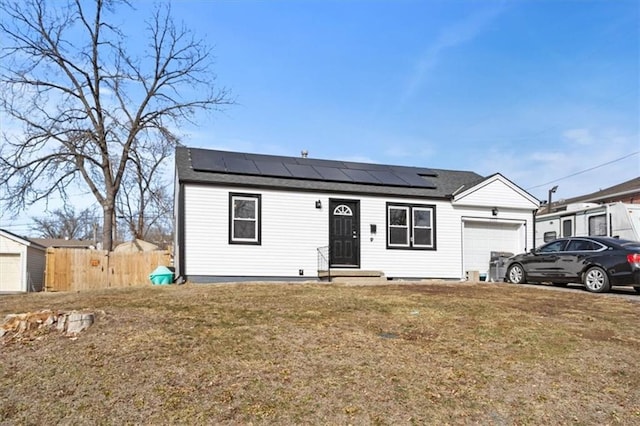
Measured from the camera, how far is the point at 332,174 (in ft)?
53.4

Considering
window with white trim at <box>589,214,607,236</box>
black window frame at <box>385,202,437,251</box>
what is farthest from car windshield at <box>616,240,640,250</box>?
black window frame at <box>385,202,437,251</box>

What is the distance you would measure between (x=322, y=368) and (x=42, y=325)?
361 cm

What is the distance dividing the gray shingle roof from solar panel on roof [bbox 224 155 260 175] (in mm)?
131

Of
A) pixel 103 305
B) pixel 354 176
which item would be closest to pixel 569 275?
pixel 354 176

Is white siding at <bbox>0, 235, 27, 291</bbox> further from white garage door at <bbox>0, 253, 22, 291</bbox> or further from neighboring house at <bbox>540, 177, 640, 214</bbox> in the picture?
neighboring house at <bbox>540, 177, 640, 214</bbox>

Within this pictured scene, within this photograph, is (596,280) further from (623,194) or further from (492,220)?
(623,194)

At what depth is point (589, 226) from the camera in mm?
16703

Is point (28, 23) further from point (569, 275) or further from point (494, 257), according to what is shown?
point (569, 275)

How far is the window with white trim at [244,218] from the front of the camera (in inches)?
559

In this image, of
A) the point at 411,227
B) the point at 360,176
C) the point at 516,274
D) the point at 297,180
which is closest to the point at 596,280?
the point at 516,274

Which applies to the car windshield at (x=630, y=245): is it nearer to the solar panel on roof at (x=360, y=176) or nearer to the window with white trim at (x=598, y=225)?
the window with white trim at (x=598, y=225)

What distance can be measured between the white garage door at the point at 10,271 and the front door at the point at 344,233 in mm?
18677

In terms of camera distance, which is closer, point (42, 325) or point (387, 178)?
point (42, 325)

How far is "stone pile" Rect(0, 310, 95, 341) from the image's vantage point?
5914mm
